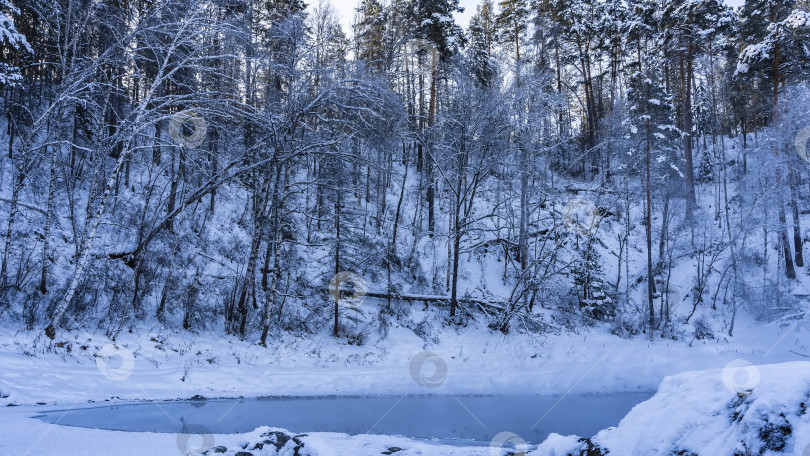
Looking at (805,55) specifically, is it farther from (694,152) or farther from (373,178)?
(373,178)

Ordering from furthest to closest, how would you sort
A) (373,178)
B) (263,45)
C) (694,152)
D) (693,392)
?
(694,152) → (373,178) → (263,45) → (693,392)

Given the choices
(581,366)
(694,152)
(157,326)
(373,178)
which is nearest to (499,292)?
(581,366)

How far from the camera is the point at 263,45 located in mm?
13773

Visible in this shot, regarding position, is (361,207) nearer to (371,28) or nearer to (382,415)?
(382,415)

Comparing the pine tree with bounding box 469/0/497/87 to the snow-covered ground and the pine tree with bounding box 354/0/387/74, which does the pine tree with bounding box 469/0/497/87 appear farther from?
the snow-covered ground

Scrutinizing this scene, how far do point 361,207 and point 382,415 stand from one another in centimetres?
1241

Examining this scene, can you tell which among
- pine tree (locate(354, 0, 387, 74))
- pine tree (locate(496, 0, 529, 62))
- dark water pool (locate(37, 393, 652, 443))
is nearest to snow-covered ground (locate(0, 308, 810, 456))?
dark water pool (locate(37, 393, 652, 443))

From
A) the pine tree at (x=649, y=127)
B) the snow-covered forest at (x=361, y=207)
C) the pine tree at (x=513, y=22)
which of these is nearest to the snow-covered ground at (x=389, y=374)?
the snow-covered forest at (x=361, y=207)

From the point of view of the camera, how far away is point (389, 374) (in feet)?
42.9

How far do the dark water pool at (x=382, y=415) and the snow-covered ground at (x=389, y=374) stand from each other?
530 millimetres

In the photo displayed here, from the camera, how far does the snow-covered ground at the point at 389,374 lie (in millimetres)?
3404

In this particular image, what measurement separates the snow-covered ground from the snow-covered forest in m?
0.09

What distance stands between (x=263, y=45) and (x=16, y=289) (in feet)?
33.6

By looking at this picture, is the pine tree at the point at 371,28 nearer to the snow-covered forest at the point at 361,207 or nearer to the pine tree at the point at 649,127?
the snow-covered forest at the point at 361,207
